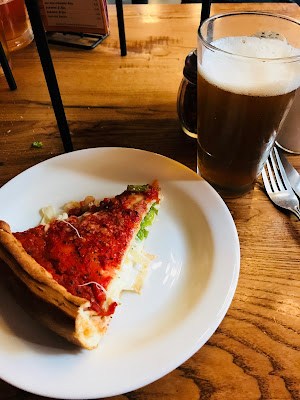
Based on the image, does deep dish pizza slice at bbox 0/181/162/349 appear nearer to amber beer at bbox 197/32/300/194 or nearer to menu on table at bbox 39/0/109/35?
amber beer at bbox 197/32/300/194

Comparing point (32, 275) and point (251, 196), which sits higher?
point (32, 275)

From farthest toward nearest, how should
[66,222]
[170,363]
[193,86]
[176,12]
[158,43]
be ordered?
[176,12]
[158,43]
[193,86]
[66,222]
[170,363]

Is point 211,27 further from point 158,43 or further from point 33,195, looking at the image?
point 158,43

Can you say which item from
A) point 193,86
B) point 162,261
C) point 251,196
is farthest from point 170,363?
point 193,86

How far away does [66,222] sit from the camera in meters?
0.95

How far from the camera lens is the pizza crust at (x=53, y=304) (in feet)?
2.36

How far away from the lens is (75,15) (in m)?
1.69

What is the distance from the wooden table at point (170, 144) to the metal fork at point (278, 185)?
30 mm

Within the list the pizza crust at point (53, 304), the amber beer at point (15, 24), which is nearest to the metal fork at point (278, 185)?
the pizza crust at point (53, 304)

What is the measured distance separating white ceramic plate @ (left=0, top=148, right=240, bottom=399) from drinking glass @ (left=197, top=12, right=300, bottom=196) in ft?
0.39

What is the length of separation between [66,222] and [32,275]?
0.64 feet

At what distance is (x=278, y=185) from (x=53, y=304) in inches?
29.7

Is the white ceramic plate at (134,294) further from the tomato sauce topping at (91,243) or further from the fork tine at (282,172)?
the fork tine at (282,172)

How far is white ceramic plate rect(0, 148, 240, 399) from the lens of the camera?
69 centimetres
